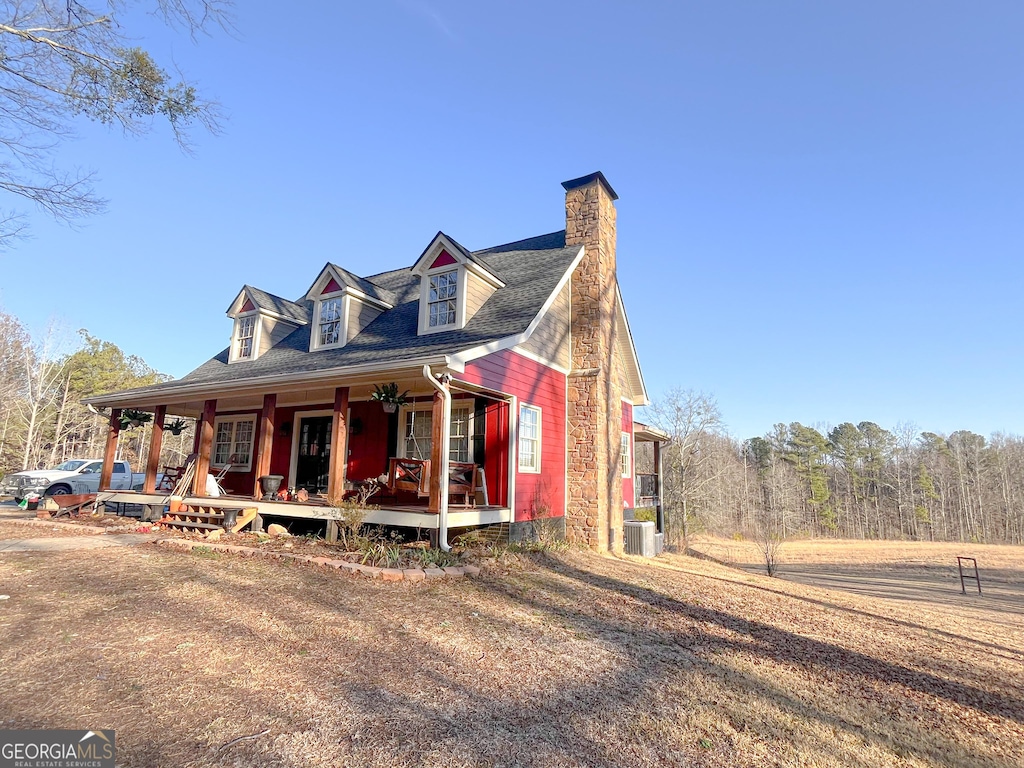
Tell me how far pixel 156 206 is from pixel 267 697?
16.1 m

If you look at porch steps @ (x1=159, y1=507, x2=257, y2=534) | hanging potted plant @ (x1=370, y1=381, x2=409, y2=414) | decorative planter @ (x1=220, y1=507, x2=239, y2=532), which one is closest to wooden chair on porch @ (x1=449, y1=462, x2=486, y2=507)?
hanging potted plant @ (x1=370, y1=381, x2=409, y2=414)

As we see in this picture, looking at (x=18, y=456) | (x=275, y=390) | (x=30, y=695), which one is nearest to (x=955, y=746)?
(x=30, y=695)

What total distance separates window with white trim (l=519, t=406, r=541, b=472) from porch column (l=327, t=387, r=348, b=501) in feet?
11.3

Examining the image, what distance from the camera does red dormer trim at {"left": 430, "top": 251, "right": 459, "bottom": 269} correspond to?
1123 cm

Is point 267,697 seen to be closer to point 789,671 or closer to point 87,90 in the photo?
point 789,671

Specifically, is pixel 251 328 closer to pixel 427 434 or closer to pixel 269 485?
pixel 269 485

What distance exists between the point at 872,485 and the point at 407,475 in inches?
2467

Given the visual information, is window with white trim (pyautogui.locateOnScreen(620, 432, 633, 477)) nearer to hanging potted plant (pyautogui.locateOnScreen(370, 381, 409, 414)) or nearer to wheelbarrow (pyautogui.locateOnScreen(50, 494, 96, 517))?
hanging potted plant (pyautogui.locateOnScreen(370, 381, 409, 414))

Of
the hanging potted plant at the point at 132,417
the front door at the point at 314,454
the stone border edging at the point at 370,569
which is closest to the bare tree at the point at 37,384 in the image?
the hanging potted plant at the point at 132,417

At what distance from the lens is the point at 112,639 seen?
4.16 m

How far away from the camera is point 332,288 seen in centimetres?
1290

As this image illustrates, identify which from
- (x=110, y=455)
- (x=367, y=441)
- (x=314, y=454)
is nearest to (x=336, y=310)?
(x=367, y=441)

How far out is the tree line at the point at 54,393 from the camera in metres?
Answer: 29.3

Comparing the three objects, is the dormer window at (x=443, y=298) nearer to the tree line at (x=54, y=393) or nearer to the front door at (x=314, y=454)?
the front door at (x=314, y=454)
